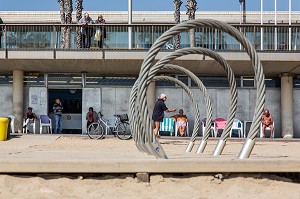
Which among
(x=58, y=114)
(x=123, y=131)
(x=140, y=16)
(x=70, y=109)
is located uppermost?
(x=140, y=16)

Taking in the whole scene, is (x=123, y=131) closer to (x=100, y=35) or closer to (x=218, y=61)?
(x=100, y=35)

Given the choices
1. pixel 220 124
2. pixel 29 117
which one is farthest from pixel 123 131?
pixel 29 117

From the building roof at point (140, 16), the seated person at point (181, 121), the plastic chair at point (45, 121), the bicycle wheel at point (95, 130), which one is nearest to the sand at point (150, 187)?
the bicycle wheel at point (95, 130)

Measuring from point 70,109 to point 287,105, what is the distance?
415 inches

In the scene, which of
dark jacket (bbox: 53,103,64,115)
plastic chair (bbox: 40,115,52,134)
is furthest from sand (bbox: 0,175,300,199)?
plastic chair (bbox: 40,115,52,134)

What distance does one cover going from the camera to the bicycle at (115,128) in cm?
Answer: 1906

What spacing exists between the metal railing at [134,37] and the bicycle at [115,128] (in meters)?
3.10

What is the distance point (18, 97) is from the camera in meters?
22.2

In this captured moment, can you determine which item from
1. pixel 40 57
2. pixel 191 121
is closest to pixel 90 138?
pixel 40 57

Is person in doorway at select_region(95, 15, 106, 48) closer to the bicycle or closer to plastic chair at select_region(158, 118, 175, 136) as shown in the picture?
the bicycle

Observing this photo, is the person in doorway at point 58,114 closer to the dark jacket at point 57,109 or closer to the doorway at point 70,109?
the dark jacket at point 57,109

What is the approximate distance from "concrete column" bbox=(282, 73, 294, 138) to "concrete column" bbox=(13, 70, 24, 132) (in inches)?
483

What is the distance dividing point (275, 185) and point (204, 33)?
14.9 metres

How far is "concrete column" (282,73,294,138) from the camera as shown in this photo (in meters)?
22.1
